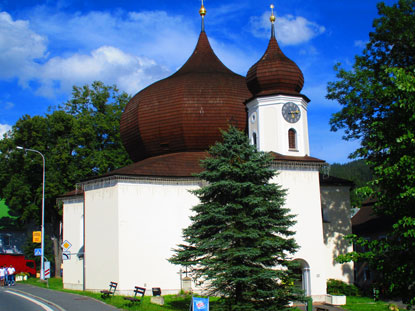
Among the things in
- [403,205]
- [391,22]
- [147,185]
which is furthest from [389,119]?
[147,185]

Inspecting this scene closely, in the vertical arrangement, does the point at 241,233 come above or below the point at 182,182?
below

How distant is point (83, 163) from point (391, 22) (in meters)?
24.2

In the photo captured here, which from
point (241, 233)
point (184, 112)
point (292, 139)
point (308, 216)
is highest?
point (184, 112)

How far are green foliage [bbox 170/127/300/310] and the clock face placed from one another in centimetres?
886

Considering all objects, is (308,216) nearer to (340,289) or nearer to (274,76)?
(340,289)

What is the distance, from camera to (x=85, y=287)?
2642 centimetres

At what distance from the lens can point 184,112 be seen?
29891mm

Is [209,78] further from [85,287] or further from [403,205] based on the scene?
[403,205]

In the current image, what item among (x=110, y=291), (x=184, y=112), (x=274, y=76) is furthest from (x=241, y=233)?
(x=184, y=112)

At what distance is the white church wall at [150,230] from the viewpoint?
24953mm

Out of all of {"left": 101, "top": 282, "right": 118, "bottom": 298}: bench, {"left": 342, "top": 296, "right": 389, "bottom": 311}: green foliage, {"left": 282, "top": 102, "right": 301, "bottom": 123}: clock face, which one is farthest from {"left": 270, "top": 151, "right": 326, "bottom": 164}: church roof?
{"left": 101, "top": 282, "right": 118, "bottom": 298}: bench

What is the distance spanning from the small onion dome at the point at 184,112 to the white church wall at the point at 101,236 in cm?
554

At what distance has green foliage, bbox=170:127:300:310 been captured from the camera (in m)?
17.0

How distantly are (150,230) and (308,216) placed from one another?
7.97 meters
